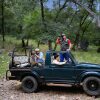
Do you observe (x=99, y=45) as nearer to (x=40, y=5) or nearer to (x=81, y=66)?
(x=40, y=5)

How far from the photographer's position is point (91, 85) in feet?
39.8

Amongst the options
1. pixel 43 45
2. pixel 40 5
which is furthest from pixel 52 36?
Answer: pixel 43 45

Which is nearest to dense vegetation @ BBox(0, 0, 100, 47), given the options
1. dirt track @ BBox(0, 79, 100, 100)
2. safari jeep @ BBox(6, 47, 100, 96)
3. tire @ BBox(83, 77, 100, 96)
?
dirt track @ BBox(0, 79, 100, 100)

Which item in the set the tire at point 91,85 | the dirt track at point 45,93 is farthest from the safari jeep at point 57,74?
the dirt track at point 45,93

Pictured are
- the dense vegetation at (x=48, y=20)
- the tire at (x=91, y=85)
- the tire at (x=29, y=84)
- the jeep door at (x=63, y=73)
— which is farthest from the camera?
the dense vegetation at (x=48, y=20)

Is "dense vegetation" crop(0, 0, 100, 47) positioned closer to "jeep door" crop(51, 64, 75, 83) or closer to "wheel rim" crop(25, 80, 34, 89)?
"wheel rim" crop(25, 80, 34, 89)

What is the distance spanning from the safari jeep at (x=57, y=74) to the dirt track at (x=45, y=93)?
35 centimetres

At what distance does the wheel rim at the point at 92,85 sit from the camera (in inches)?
476

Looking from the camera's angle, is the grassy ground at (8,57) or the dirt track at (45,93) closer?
the dirt track at (45,93)

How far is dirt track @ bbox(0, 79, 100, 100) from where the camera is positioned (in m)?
11.8

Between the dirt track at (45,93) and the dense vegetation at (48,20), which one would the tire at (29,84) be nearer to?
the dirt track at (45,93)

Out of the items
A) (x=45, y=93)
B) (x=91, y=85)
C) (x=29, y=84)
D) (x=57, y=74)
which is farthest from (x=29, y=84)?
(x=91, y=85)

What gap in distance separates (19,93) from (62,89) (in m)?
1.85

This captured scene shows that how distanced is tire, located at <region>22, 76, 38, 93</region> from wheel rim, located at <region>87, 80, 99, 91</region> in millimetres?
2107
